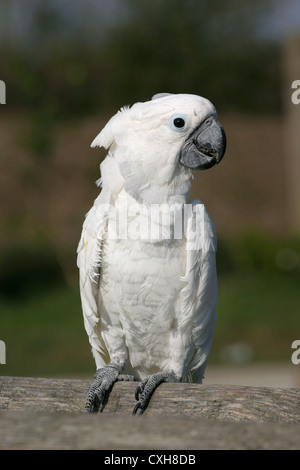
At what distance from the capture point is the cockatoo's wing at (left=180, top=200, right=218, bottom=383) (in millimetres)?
2703

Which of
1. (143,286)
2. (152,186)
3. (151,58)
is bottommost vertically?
(143,286)

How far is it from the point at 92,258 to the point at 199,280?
470mm

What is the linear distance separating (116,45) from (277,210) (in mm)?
4000

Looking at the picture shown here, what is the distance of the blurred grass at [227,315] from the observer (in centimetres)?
762

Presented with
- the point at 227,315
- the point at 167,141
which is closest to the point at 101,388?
the point at 167,141

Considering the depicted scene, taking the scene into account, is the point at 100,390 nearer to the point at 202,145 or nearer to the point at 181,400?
the point at 181,400

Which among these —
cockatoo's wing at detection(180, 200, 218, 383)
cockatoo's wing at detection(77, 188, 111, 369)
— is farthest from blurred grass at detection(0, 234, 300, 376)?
cockatoo's wing at detection(180, 200, 218, 383)

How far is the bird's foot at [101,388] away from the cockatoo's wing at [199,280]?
36 centimetres

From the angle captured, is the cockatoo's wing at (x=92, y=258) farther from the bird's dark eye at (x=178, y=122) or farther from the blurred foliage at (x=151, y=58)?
the blurred foliage at (x=151, y=58)

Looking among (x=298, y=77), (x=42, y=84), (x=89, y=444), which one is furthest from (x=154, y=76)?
(x=89, y=444)

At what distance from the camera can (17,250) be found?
9914 mm

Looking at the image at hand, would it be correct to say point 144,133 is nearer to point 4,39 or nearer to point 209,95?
point 4,39

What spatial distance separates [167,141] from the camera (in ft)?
8.66

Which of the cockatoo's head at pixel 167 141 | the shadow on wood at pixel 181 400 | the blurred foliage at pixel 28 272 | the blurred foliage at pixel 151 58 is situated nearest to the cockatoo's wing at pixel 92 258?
the cockatoo's head at pixel 167 141
